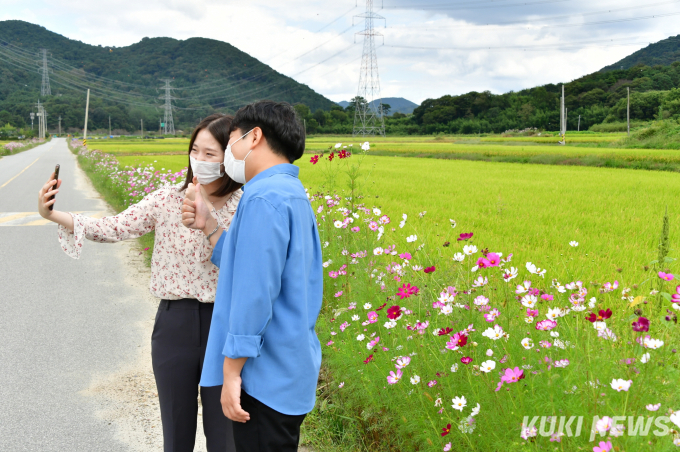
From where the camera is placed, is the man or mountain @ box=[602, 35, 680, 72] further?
mountain @ box=[602, 35, 680, 72]

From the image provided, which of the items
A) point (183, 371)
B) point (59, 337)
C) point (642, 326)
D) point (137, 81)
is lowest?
point (59, 337)

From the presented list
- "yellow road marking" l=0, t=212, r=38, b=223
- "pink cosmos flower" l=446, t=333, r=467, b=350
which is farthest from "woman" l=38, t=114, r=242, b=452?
"yellow road marking" l=0, t=212, r=38, b=223

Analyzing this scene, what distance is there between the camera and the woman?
223cm

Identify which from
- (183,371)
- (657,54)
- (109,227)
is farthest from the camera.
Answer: (657,54)

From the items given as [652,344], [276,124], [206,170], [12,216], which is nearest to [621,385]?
[652,344]

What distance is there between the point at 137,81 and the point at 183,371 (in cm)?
15755

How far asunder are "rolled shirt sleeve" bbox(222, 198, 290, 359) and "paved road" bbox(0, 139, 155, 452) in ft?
6.42

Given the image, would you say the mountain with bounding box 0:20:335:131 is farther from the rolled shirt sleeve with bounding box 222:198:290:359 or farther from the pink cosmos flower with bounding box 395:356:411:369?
the rolled shirt sleeve with bounding box 222:198:290:359

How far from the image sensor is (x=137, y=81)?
473 feet

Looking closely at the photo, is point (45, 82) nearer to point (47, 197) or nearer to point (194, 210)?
point (47, 197)

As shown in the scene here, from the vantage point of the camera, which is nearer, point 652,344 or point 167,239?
point 652,344

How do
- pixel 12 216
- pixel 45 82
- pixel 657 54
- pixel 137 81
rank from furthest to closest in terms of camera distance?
A: 1. pixel 137 81
2. pixel 45 82
3. pixel 657 54
4. pixel 12 216

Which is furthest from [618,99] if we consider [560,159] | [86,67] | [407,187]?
[86,67]

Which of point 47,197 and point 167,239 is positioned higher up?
point 47,197
